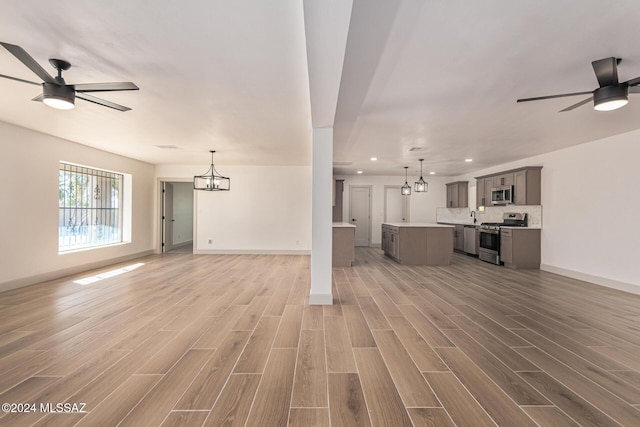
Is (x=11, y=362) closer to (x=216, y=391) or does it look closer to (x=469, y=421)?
(x=216, y=391)

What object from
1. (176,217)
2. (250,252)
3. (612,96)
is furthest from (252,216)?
(612,96)

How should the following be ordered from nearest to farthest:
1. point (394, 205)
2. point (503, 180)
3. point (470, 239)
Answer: point (503, 180) → point (470, 239) → point (394, 205)

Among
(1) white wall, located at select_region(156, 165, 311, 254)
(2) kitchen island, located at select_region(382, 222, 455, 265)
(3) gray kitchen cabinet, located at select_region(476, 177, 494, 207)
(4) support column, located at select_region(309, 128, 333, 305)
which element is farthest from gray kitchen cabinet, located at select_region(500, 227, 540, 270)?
(1) white wall, located at select_region(156, 165, 311, 254)

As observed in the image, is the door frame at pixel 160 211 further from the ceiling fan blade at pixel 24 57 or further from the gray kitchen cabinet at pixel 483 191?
the gray kitchen cabinet at pixel 483 191

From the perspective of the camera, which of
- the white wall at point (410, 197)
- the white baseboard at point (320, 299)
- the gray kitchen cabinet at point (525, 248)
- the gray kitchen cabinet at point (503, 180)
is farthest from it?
the white wall at point (410, 197)

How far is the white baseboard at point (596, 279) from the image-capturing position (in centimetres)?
452

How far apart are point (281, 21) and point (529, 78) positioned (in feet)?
8.10

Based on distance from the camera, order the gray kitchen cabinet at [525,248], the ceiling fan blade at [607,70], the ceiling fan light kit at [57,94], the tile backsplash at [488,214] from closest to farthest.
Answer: the ceiling fan blade at [607,70]
the ceiling fan light kit at [57,94]
the gray kitchen cabinet at [525,248]
the tile backsplash at [488,214]

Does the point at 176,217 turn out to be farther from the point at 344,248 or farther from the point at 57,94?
the point at 57,94

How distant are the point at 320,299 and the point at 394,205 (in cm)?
699

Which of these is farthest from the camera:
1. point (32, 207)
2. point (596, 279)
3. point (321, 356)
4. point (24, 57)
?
point (596, 279)

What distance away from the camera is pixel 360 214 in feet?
33.2

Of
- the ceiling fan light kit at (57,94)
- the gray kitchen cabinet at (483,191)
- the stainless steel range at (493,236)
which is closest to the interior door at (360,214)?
the gray kitchen cabinet at (483,191)

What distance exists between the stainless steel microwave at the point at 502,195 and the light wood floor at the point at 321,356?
2.94 metres
